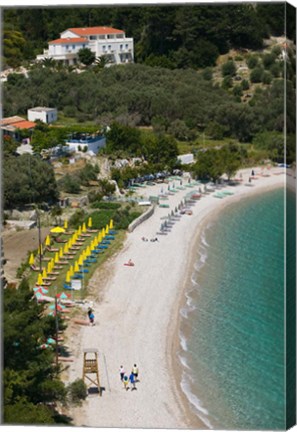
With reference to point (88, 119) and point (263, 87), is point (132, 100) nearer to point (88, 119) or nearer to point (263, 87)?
point (88, 119)

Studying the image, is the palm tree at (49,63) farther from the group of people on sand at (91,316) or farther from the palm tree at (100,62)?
the group of people on sand at (91,316)

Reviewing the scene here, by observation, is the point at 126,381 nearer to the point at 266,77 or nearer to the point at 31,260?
the point at 31,260

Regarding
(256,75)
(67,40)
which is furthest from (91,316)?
(256,75)

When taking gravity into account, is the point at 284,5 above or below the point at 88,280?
above

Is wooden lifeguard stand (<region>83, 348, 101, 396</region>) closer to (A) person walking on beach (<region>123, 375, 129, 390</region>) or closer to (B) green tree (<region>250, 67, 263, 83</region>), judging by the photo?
(A) person walking on beach (<region>123, 375, 129, 390</region>)

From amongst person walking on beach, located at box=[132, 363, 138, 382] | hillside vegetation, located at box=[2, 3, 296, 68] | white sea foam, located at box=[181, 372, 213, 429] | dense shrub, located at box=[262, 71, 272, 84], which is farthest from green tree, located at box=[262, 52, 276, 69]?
person walking on beach, located at box=[132, 363, 138, 382]

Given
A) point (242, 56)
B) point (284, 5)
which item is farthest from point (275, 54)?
point (242, 56)
